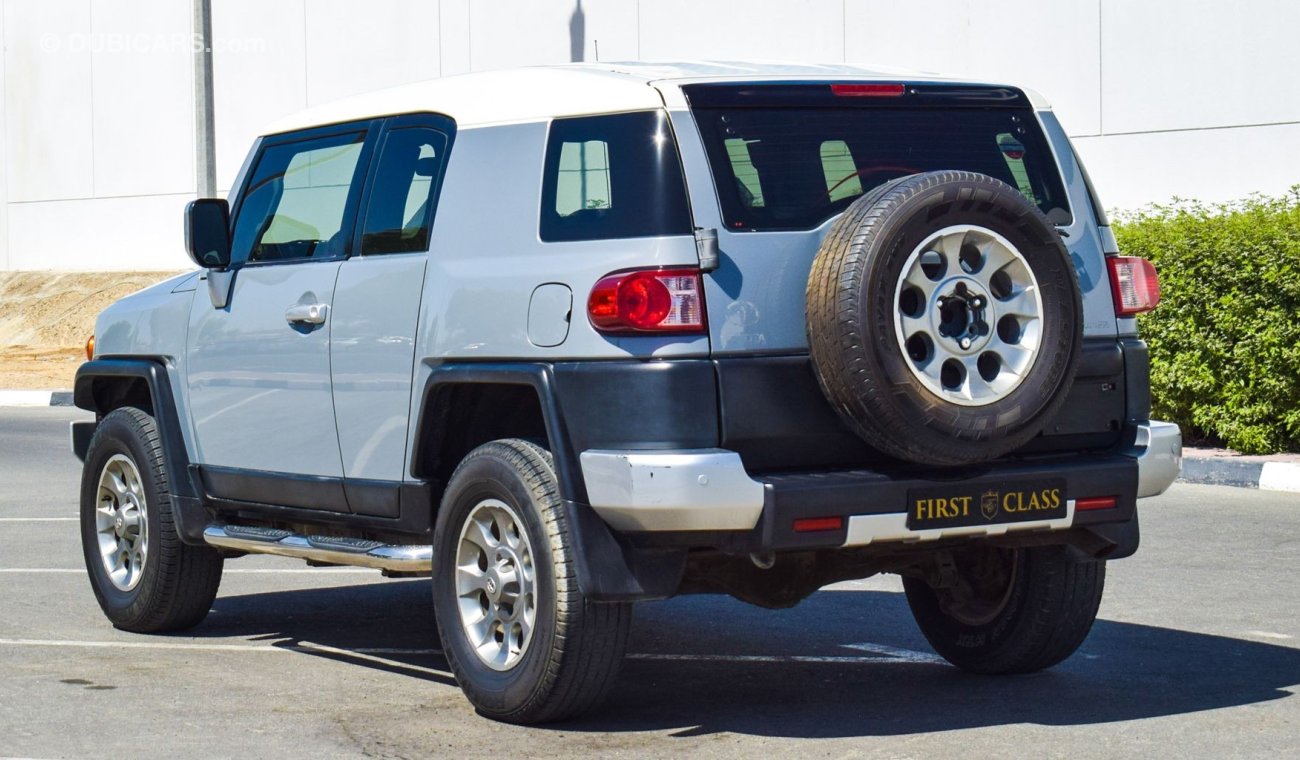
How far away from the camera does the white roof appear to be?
555 centimetres

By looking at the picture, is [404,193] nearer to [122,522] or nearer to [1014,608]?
[122,522]

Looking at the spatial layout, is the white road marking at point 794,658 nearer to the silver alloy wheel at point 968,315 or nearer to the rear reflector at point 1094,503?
the rear reflector at point 1094,503

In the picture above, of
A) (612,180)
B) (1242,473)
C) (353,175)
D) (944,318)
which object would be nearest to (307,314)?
(353,175)

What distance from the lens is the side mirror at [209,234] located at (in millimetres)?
7074

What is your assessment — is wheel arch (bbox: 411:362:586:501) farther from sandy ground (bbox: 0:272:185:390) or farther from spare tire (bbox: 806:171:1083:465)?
sandy ground (bbox: 0:272:185:390)

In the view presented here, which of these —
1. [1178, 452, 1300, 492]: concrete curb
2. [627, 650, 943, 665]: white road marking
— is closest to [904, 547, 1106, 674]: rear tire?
[627, 650, 943, 665]: white road marking

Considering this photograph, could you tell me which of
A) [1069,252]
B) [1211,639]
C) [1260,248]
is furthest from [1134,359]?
[1260,248]

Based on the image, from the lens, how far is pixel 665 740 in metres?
5.45

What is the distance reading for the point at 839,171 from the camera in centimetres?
560

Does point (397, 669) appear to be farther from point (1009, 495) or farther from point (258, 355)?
point (1009, 495)

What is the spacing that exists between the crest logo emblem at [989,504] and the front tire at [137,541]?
3.26m

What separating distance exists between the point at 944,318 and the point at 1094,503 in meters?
0.78

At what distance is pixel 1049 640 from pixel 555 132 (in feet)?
7.50

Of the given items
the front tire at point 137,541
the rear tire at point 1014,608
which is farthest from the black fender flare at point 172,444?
the rear tire at point 1014,608
